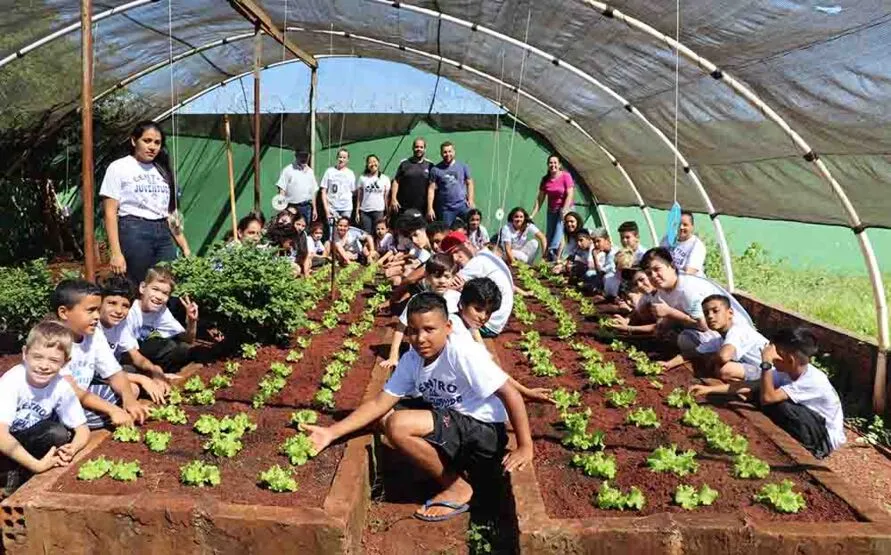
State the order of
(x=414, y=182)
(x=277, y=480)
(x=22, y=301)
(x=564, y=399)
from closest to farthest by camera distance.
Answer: (x=277, y=480), (x=564, y=399), (x=22, y=301), (x=414, y=182)

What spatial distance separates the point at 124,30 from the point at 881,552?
11.2m

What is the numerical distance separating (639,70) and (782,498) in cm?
651

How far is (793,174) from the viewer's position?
26.6 feet

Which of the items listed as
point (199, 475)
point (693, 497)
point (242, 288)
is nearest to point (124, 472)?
point (199, 475)

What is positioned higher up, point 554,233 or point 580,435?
point 554,233

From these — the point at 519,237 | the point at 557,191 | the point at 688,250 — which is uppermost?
the point at 557,191

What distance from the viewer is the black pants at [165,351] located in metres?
6.20

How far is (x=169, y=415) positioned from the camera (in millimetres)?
5016

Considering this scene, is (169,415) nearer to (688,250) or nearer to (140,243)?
(140,243)

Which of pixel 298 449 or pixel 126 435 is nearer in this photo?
pixel 298 449

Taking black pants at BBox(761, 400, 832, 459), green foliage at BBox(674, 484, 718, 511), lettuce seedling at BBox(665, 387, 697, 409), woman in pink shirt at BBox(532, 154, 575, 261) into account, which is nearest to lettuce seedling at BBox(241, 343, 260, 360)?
lettuce seedling at BBox(665, 387, 697, 409)

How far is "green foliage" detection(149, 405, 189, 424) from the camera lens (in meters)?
4.99

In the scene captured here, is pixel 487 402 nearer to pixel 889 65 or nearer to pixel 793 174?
pixel 889 65

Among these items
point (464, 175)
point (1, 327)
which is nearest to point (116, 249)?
point (1, 327)
